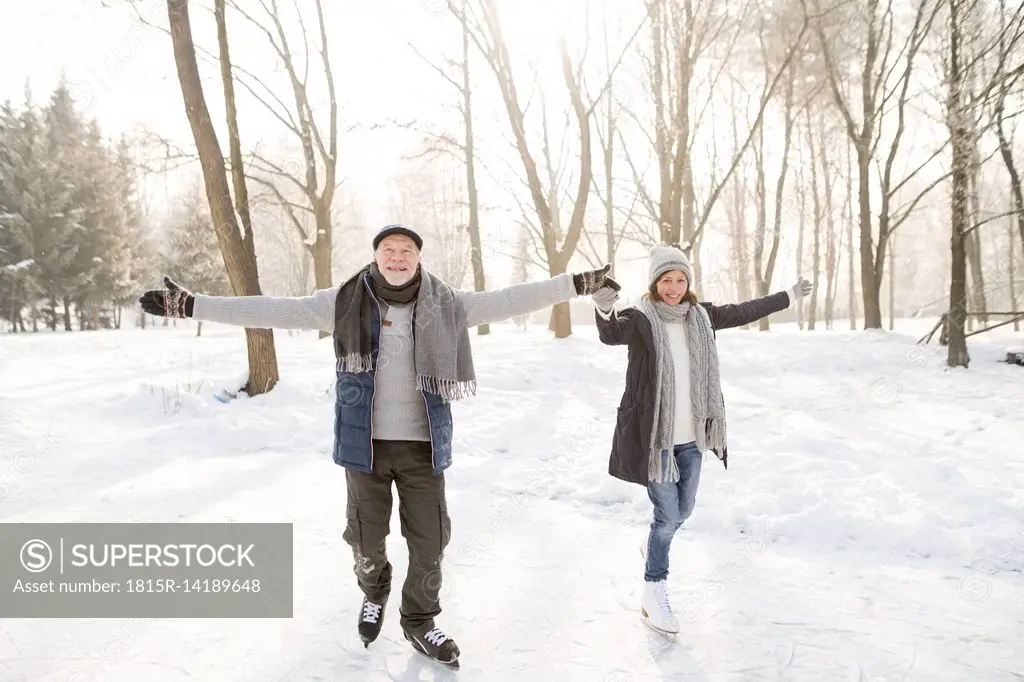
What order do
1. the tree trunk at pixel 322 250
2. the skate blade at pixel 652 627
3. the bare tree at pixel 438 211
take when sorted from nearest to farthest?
the skate blade at pixel 652 627 → the tree trunk at pixel 322 250 → the bare tree at pixel 438 211

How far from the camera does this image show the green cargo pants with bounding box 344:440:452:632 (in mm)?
2848

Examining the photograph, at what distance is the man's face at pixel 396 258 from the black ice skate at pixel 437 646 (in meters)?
1.78

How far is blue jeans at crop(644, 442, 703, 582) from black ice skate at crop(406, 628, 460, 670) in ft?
3.89

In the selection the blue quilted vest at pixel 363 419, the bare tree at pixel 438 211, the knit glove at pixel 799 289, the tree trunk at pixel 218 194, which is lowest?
the blue quilted vest at pixel 363 419

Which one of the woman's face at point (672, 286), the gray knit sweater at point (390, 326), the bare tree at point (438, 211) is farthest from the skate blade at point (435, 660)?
the bare tree at point (438, 211)

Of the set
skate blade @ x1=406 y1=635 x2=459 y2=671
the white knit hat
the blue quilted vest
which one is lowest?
skate blade @ x1=406 y1=635 x2=459 y2=671

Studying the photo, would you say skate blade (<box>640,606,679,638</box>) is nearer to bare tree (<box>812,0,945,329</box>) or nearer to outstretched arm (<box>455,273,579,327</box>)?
outstretched arm (<box>455,273,579,327</box>)

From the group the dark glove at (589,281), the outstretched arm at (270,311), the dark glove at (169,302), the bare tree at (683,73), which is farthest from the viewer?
the bare tree at (683,73)

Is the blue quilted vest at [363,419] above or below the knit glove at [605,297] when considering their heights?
below

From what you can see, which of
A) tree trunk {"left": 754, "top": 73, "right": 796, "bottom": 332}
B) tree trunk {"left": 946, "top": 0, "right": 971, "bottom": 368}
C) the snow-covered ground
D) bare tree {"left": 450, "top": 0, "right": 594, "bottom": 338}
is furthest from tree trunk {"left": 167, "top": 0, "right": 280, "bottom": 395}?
tree trunk {"left": 754, "top": 73, "right": 796, "bottom": 332}

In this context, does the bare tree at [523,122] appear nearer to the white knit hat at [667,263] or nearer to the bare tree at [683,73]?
the bare tree at [683,73]

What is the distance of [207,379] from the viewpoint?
9586mm

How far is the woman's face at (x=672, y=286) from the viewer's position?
10.5 ft

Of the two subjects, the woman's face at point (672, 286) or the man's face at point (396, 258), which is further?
the woman's face at point (672, 286)
